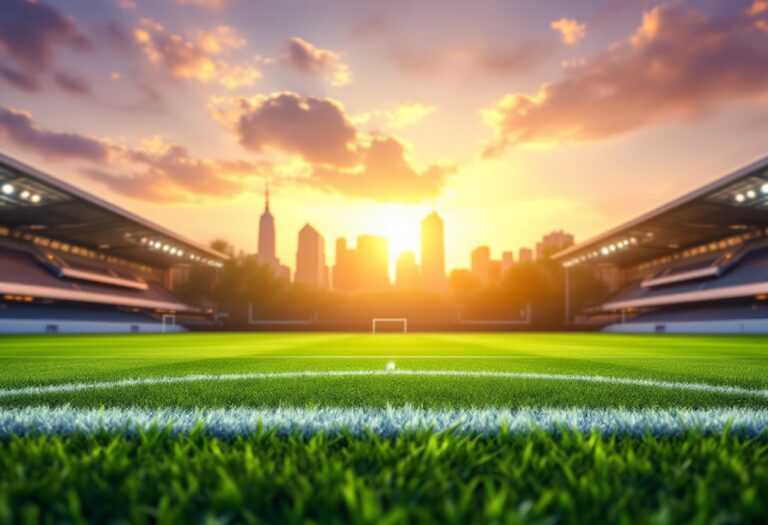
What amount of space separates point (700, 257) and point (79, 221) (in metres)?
55.0

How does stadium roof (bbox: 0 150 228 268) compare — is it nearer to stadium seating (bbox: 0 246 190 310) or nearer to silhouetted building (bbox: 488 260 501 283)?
stadium seating (bbox: 0 246 190 310)

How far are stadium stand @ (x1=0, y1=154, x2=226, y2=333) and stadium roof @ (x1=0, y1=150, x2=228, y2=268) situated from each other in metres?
0.05

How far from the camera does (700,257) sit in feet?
158

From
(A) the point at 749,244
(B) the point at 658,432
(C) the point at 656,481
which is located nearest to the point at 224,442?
(C) the point at 656,481

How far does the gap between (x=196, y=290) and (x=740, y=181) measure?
56.1m

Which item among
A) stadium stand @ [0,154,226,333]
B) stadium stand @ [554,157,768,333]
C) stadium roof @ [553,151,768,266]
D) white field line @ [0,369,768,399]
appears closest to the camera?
white field line @ [0,369,768,399]

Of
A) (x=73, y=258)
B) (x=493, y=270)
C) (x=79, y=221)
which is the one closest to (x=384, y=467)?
(x=79, y=221)

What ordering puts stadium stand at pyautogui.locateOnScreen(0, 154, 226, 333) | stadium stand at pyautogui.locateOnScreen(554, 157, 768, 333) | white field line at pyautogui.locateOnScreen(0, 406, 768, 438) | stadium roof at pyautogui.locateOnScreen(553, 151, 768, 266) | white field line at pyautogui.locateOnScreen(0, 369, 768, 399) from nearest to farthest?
white field line at pyautogui.locateOnScreen(0, 406, 768, 438)
white field line at pyautogui.locateOnScreen(0, 369, 768, 399)
stadium roof at pyautogui.locateOnScreen(553, 151, 768, 266)
stadium stand at pyautogui.locateOnScreen(0, 154, 226, 333)
stadium stand at pyautogui.locateOnScreen(554, 157, 768, 333)

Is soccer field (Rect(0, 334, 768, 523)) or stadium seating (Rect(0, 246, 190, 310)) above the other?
stadium seating (Rect(0, 246, 190, 310))

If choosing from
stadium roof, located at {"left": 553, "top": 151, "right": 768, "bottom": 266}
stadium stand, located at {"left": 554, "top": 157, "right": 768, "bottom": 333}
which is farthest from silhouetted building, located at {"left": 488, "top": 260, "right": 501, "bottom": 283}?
stadium stand, located at {"left": 554, "top": 157, "right": 768, "bottom": 333}

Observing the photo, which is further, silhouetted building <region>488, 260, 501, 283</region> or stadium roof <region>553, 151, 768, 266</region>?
silhouetted building <region>488, 260, 501, 283</region>

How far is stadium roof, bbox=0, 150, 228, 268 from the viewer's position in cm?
2831

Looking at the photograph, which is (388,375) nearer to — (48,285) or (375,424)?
(375,424)

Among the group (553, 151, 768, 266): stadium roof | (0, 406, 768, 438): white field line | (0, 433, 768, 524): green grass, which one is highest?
(553, 151, 768, 266): stadium roof
